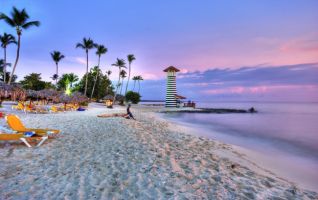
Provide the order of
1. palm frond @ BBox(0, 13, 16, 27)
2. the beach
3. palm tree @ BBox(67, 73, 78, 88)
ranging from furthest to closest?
palm tree @ BBox(67, 73, 78, 88)
palm frond @ BBox(0, 13, 16, 27)
the beach

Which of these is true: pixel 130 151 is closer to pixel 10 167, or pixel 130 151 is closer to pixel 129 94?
pixel 10 167

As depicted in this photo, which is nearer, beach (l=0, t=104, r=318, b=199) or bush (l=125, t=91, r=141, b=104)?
beach (l=0, t=104, r=318, b=199)

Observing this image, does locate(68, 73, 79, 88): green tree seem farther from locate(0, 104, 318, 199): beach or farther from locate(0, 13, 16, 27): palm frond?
locate(0, 104, 318, 199): beach

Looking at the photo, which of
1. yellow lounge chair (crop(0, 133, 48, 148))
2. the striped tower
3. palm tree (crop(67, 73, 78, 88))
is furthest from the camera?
palm tree (crop(67, 73, 78, 88))

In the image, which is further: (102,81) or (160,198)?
(102,81)

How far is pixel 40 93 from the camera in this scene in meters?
24.5

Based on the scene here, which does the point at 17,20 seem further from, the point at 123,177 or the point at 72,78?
the point at 123,177

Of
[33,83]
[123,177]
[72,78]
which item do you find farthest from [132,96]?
[123,177]

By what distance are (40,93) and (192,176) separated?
24627 millimetres

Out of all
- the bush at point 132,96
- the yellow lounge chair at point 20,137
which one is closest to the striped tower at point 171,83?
the bush at point 132,96

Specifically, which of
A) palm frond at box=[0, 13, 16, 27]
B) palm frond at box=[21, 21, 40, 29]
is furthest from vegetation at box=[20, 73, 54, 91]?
palm frond at box=[21, 21, 40, 29]

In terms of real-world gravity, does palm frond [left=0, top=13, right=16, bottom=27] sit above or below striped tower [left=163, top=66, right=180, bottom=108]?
above

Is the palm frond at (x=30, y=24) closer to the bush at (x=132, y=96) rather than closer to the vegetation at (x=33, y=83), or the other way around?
the vegetation at (x=33, y=83)

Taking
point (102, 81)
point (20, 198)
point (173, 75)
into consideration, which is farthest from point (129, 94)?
point (20, 198)
